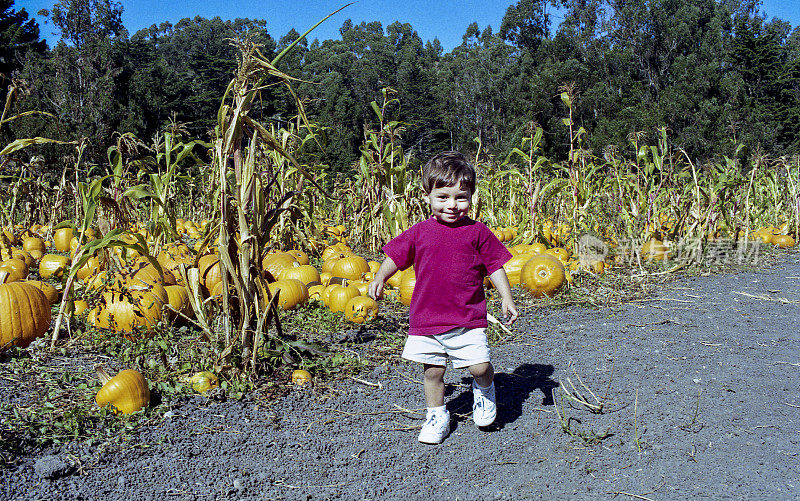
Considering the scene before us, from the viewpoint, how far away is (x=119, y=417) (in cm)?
233

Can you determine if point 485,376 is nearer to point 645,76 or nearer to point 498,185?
point 498,185

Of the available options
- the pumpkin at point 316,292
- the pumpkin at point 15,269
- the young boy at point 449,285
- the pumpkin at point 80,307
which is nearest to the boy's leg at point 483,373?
the young boy at point 449,285

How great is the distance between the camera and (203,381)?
2.61 metres

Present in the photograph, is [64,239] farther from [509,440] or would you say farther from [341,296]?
[509,440]

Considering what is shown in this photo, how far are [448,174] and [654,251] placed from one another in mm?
4499

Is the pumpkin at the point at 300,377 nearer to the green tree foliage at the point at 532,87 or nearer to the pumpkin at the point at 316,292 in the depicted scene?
the pumpkin at the point at 316,292

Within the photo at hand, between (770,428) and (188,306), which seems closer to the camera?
(770,428)

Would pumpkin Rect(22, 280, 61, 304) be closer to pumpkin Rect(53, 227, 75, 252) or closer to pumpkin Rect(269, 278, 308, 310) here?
pumpkin Rect(269, 278, 308, 310)

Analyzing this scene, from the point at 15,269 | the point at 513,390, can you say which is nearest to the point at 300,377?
the point at 513,390

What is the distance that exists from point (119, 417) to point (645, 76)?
40819 mm

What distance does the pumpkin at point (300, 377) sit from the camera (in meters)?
2.78

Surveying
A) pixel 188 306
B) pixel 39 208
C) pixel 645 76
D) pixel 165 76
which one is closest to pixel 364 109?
pixel 165 76

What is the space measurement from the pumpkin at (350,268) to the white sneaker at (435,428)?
8.59ft

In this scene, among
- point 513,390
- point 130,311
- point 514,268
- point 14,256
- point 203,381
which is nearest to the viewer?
point 203,381
